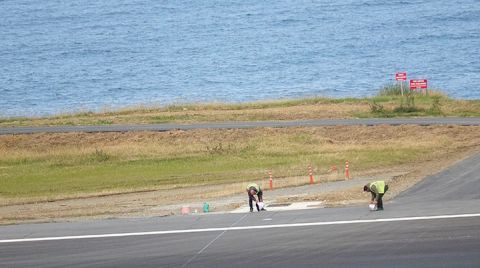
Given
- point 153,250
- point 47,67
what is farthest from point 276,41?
point 153,250

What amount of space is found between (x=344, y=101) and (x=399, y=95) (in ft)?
22.7

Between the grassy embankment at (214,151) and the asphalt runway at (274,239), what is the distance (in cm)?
1667

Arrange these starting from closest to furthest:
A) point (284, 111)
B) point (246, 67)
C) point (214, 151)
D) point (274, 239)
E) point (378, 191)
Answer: point (274, 239)
point (378, 191)
point (214, 151)
point (284, 111)
point (246, 67)

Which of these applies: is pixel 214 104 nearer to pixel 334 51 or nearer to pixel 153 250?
A: pixel 153 250

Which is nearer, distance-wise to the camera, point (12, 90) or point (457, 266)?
point (457, 266)

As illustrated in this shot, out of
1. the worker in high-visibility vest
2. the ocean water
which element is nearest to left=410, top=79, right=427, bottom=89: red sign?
the ocean water

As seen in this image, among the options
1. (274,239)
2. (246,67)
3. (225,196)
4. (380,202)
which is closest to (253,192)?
(380,202)

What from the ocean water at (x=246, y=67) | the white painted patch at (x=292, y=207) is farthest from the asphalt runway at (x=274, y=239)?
the ocean water at (x=246, y=67)

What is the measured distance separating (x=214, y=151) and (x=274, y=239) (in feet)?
117

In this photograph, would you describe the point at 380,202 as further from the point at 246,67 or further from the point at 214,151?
the point at 246,67

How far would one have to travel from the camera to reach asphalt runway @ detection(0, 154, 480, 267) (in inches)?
1447

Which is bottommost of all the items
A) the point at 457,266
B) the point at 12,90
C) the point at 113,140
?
the point at 457,266

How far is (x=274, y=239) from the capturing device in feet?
131

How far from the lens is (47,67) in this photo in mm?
176500
